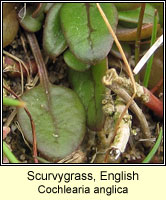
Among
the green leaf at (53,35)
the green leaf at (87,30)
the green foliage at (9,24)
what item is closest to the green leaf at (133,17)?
the green leaf at (87,30)

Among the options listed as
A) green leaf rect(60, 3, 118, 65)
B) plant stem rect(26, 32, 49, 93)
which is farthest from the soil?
green leaf rect(60, 3, 118, 65)

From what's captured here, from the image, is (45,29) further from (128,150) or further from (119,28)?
(128,150)

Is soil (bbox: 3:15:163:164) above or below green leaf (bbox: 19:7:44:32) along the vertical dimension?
below

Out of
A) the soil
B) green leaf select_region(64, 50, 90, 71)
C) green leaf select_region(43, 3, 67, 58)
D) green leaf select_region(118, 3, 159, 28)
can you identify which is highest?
green leaf select_region(118, 3, 159, 28)

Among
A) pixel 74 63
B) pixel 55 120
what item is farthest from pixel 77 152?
pixel 74 63

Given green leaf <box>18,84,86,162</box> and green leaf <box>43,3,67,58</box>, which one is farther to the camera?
green leaf <box>43,3,67,58</box>

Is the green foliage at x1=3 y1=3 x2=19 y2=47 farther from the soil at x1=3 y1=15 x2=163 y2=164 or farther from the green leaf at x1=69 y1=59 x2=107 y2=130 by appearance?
the green leaf at x1=69 y1=59 x2=107 y2=130

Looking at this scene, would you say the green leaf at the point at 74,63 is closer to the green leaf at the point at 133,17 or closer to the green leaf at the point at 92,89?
the green leaf at the point at 92,89

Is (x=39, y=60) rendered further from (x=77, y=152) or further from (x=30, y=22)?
(x=77, y=152)
